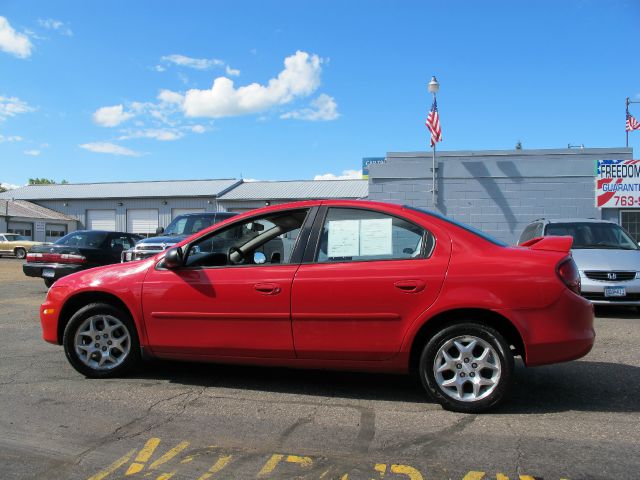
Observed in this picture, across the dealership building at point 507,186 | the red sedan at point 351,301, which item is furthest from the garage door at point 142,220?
the red sedan at point 351,301

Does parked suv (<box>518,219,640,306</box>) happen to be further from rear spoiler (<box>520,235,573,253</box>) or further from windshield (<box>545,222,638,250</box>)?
rear spoiler (<box>520,235,573,253</box>)

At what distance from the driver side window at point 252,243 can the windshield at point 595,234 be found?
261 inches

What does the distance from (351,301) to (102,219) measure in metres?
45.5

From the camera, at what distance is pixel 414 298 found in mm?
3963

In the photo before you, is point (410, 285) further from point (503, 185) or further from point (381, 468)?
point (503, 185)

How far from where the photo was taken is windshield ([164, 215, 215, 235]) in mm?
11359

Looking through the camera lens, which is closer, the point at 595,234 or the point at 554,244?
the point at 554,244

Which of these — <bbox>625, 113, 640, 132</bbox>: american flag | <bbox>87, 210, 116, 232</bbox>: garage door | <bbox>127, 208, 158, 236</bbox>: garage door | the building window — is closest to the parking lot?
the building window

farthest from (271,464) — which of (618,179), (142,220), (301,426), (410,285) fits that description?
(142,220)

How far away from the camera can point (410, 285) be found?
3.97m

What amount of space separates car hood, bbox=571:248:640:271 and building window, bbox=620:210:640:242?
28.7 ft

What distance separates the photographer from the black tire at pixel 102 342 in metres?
4.75

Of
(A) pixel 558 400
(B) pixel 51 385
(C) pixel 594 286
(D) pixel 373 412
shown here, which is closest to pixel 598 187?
(C) pixel 594 286

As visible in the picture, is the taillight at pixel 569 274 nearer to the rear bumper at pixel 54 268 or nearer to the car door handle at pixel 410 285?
the car door handle at pixel 410 285
